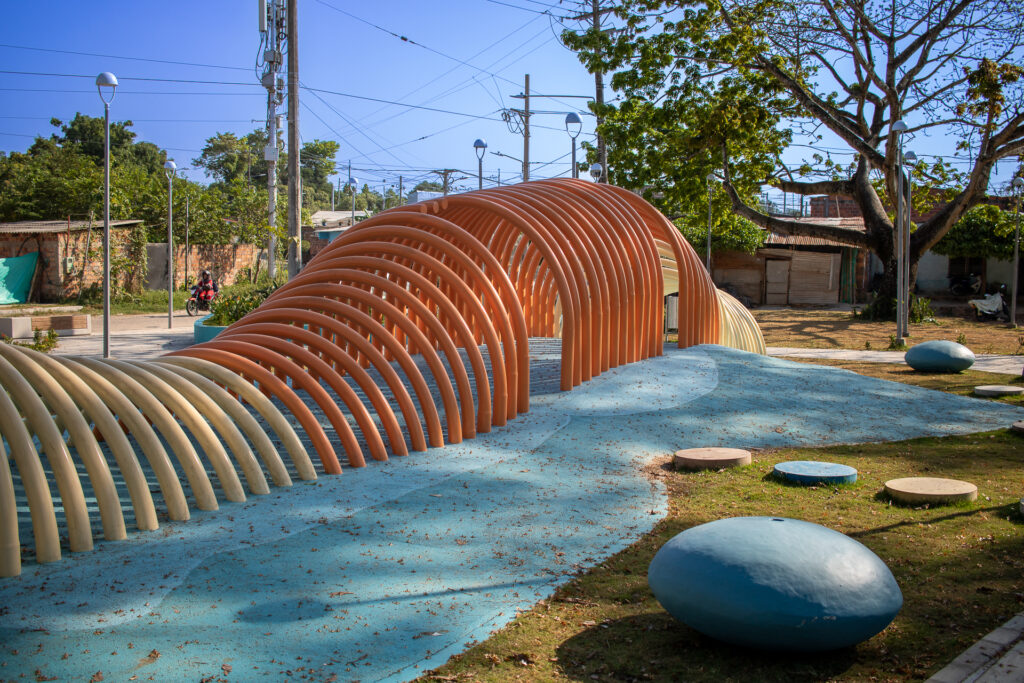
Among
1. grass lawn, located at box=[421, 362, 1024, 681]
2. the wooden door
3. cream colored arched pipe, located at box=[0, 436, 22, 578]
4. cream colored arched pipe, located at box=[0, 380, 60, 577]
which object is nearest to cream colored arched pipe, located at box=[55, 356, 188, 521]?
cream colored arched pipe, located at box=[0, 380, 60, 577]

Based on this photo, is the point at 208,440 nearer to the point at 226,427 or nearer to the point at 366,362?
the point at 226,427

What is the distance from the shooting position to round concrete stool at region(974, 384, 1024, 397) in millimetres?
10305

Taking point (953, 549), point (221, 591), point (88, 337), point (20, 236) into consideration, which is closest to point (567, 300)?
point (953, 549)

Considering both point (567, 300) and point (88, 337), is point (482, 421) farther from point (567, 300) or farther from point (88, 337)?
point (88, 337)

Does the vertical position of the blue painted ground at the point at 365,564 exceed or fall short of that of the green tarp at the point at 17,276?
it falls short

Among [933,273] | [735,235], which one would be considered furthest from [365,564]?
[933,273]

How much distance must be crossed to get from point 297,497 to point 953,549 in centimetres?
406

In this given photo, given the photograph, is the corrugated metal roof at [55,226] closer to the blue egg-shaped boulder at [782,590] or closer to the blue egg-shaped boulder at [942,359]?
the blue egg-shaped boulder at [942,359]

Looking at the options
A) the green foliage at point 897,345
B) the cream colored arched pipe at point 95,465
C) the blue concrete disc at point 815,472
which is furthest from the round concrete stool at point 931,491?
the green foliage at point 897,345

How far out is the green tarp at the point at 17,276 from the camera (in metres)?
25.6

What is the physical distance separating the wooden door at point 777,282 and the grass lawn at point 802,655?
2481 cm

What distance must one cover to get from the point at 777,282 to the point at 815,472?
85.5ft

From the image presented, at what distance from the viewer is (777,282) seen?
3112 centimetres

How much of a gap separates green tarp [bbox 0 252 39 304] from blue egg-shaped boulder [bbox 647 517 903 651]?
2726 centimetres
